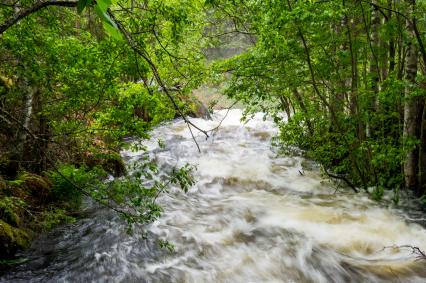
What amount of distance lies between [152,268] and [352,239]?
10.6ft

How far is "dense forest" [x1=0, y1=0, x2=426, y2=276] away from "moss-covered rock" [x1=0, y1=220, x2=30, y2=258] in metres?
0.02

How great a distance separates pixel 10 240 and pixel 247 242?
355 cm

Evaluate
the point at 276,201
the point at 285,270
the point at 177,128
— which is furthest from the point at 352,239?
the point at 177,128

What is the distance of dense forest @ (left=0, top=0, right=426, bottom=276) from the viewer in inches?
181

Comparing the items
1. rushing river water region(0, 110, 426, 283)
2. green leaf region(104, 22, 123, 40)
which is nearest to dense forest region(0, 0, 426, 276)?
rushing river water region(0, 110, 426, 283)

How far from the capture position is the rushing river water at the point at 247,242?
512cm

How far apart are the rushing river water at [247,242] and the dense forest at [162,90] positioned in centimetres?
45

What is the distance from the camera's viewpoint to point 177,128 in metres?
16.7

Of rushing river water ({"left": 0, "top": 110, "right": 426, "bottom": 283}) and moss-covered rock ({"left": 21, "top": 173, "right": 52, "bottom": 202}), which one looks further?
moss-covered rock ({"left": 21, "top": 173, "right": 52, "bottom": 202})

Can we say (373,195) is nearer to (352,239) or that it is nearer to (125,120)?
(352,239)

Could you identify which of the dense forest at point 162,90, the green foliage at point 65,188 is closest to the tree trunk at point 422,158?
the dense forest at point 162,90

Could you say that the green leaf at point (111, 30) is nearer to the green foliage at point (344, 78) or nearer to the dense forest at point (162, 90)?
the dense forest at point (162, 90)

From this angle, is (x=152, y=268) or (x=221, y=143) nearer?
(x=152, y=268)

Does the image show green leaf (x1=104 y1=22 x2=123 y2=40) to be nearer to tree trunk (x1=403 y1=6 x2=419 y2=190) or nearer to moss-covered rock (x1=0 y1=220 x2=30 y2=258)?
moss-covered rock (x1=0 y1=220 x2=30 y2=258)
